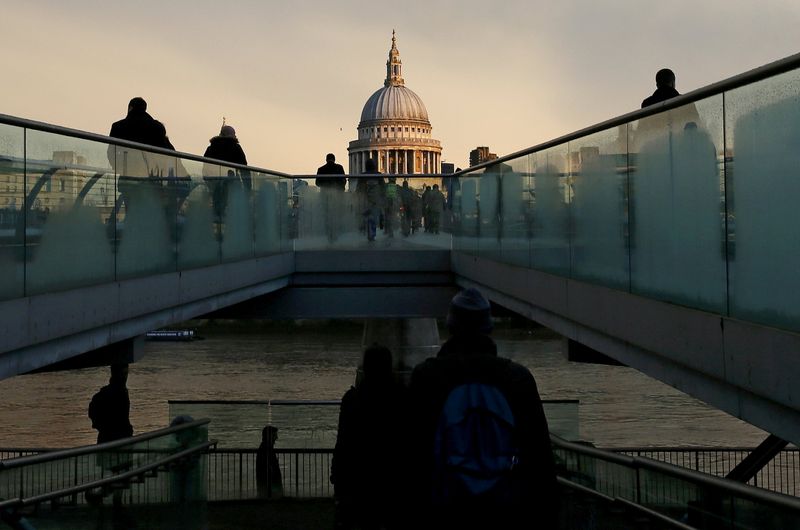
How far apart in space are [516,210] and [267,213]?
504 centimetres

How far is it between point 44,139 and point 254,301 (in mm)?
11006

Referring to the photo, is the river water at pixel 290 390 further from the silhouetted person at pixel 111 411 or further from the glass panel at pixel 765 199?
the glass panel at pixel 765 199

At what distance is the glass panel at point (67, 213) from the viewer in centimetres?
700

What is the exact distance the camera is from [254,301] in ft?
59.0

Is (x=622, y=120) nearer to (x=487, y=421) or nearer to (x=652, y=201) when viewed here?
(x=652, y=201)

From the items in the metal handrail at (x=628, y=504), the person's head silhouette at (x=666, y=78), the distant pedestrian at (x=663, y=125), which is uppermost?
the person's head silhouette at (x=666, y=78)

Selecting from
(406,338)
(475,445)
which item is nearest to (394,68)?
(406,338)

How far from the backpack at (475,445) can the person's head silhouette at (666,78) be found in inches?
275

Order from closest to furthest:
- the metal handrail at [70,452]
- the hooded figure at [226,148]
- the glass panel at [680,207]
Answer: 1. the glass panel at [680,207]
2. the metal handrail at [70,452]
3. the hooded figure at [226,148]

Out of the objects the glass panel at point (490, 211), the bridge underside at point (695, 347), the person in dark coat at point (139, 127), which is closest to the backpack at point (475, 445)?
the bridge underside at point (695, 347)

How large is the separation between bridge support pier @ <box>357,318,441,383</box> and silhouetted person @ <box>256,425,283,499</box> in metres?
13.7

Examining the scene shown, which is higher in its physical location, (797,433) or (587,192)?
(587,192)

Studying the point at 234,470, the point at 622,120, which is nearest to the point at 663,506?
the point at 622,120

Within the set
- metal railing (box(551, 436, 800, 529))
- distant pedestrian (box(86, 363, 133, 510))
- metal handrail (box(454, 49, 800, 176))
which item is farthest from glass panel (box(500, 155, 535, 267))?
distant pedestrian (box(86, 363, 133, 510))
